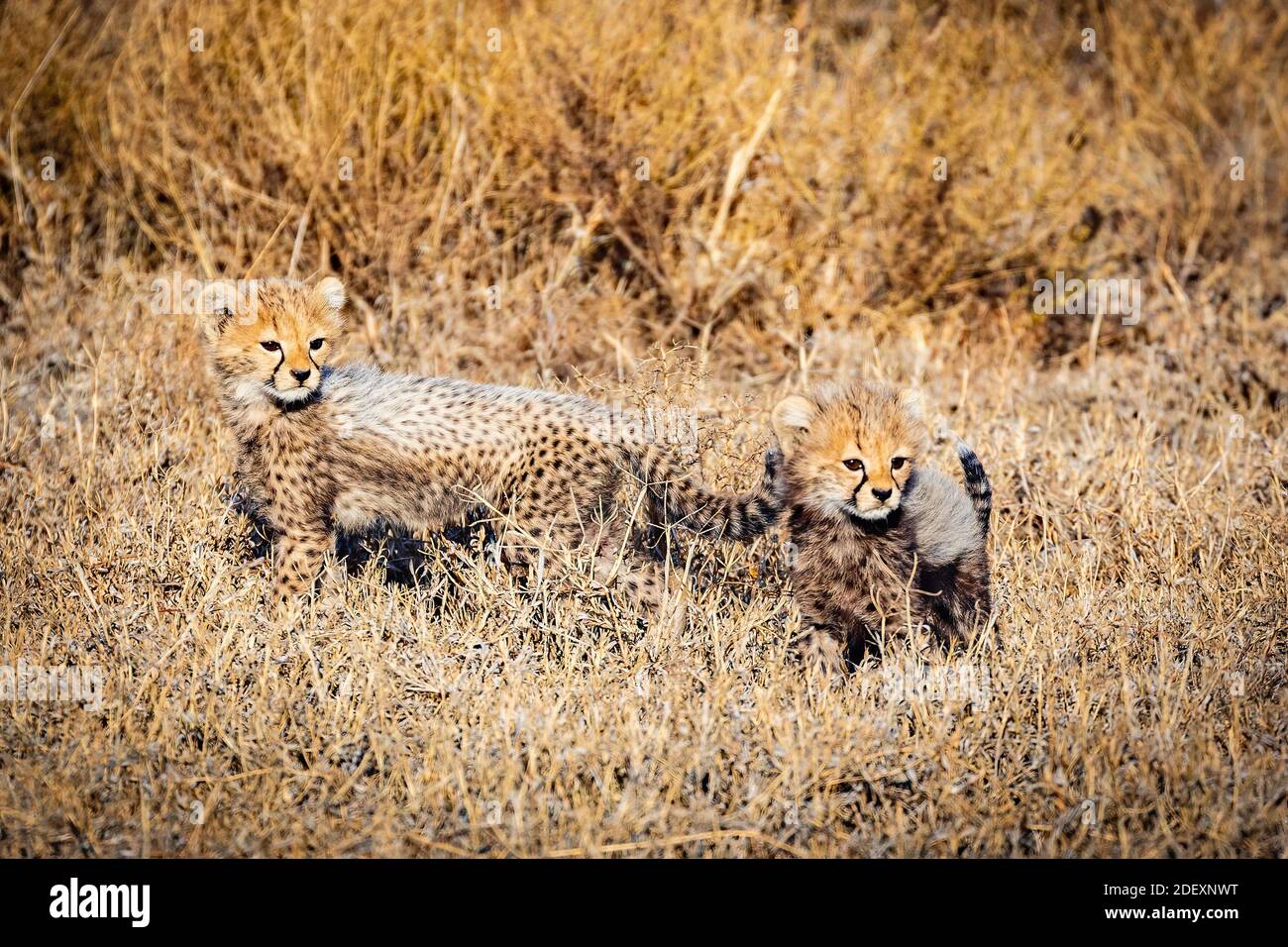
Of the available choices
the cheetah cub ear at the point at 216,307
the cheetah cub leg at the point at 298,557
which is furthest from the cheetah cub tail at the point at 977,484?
the cheetah cub ear at the point at 216,307

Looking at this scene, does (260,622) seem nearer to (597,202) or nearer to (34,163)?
(597,202)

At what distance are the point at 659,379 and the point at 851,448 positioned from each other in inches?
47.7

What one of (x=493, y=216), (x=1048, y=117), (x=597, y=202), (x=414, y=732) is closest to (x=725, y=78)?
(x=597, y=202)

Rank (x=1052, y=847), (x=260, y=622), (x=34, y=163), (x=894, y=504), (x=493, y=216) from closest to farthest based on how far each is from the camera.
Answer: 1. (x=1052, y=847)
2. (x=894, y=504)
3. (x=260, y=622)
4. (x=493, y=216)
5. (x=34, y=163)

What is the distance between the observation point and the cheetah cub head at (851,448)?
139 inches

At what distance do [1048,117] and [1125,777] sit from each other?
4.63 metres

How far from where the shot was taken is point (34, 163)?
6660 mm

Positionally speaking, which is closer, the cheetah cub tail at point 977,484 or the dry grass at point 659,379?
the dry grass at point 659,379

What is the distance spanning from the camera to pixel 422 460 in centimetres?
407

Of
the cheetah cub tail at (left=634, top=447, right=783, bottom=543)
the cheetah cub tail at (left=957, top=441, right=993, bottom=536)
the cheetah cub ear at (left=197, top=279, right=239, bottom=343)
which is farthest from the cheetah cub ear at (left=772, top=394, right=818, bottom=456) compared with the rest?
the cheetah cub ear at (left=197, top=279, right=239, bottom=343)

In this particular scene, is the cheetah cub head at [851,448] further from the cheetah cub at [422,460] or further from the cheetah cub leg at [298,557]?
the cheetah cub leg at [298,557]

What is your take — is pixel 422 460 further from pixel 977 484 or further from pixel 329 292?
pixel 977 484

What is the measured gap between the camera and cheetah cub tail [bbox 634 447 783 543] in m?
3.87

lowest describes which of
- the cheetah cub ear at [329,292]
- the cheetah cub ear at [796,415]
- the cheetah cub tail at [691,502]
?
the cheetah cub tail at [691,502]
